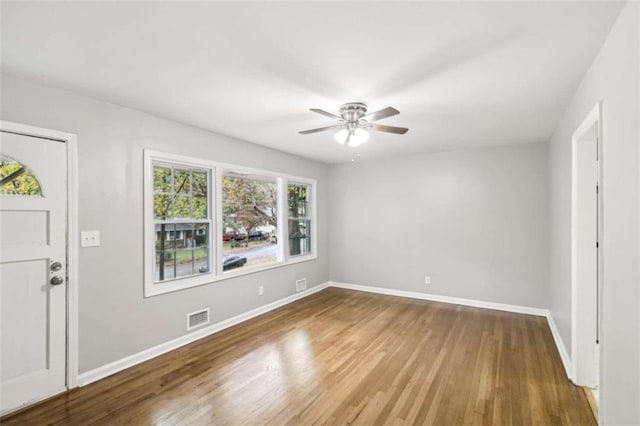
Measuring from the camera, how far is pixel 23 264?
7.67ft

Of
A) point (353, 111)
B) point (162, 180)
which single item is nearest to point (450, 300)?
point (353, 111)

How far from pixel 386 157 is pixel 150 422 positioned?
4893 millimetres

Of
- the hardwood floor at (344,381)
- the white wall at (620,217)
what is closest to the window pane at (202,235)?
the hardwood floor at (344,381)

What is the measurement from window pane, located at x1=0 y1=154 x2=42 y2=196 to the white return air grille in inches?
75.7

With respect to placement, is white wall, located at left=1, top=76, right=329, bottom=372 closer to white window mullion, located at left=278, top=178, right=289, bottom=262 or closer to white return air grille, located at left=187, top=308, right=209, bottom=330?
white return air grille, located at left=187, top=308, right=209, bottom=330

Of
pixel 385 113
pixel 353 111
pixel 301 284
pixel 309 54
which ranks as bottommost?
pixel 301 284

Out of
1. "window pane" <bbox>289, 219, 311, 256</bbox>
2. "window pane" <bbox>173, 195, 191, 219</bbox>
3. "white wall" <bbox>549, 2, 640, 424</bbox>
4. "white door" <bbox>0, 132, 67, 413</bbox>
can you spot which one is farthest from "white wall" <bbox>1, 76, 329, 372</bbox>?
"white wall" <bbox>549, 2, 640, 424</bbox>

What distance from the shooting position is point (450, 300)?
5.01 meters

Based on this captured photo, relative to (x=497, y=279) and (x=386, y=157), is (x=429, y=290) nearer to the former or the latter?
(x=497, y=279)

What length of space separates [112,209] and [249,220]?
6.51ft

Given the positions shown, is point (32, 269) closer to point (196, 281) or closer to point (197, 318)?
point (196, 281)

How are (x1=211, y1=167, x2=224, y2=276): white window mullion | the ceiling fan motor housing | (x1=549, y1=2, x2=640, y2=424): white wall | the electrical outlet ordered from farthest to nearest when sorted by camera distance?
1. the electrical outlet
2. (x1=211, y1=167, x2=224, y2=276): white window mullion
3. the ceiling fan motor housing
4. (x1=549, y1=2, x2=640, y2=424): white wall

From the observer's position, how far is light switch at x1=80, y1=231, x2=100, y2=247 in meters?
2.63

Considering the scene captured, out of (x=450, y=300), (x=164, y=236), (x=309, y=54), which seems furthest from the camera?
(x=450, y=300)
